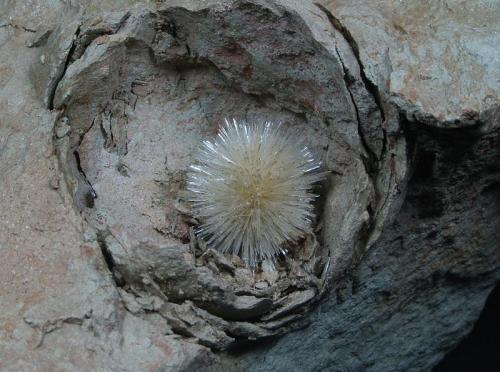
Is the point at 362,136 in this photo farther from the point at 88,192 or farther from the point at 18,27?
the point at 18,27

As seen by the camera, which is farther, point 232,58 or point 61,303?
point 232,58

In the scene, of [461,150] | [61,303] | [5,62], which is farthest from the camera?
[5,62]

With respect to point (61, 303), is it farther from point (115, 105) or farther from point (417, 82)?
point (417, 82)

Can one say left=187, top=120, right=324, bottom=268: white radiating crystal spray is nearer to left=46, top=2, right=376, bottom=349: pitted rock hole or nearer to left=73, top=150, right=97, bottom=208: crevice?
left=46, top=2, right=376, bottom=349: pitted rock hole

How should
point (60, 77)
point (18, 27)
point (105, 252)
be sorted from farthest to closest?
point (18, 27) < point (60, 77) < point (105, 252)

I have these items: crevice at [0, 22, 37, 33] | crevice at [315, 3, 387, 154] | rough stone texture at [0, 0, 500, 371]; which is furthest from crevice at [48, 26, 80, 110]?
crevice at [315, 3, 387, 154]

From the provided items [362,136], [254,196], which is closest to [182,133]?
[254,196]

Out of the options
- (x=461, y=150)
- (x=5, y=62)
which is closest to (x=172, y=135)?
(x=5, y=62)
